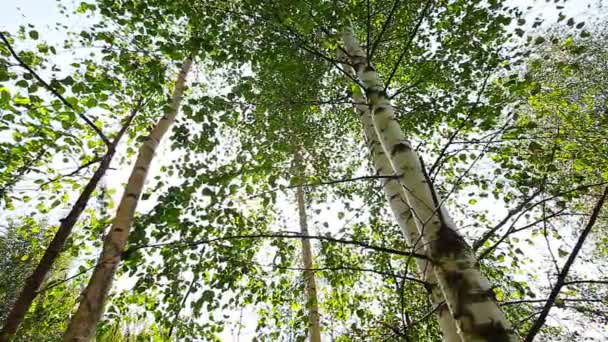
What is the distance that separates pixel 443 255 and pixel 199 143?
1.86 meters

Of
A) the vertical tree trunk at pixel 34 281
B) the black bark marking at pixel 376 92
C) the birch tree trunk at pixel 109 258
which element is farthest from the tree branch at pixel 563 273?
the vertical tree trunk at pixel 34 281

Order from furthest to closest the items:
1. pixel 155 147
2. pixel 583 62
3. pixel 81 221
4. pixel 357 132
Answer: pixel 583 62, pixel 357 132, pixel 81 221, pixel 155 147

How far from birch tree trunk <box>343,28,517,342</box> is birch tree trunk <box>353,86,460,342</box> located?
108mm

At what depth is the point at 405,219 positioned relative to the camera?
195 centimetres

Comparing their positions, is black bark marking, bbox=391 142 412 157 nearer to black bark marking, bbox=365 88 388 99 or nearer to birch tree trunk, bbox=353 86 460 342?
birch tree trunk, bbox=353 86 460 342

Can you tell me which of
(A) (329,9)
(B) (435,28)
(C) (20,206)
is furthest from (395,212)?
(C) (20,206)

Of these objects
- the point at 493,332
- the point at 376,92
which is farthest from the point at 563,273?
the point at 376,92

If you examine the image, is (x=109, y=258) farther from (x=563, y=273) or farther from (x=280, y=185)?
(x=563, y=273)

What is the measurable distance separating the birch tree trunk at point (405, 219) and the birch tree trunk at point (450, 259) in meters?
0.11

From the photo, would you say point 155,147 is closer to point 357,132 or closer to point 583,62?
point 357,132

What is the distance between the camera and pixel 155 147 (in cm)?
294

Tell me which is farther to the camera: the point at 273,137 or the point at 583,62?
the point at 583,62

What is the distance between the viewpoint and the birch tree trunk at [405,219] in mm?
1513

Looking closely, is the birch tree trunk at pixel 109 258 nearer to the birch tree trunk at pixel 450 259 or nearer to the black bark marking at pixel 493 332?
the birch tree trunk at pixel 450 259
